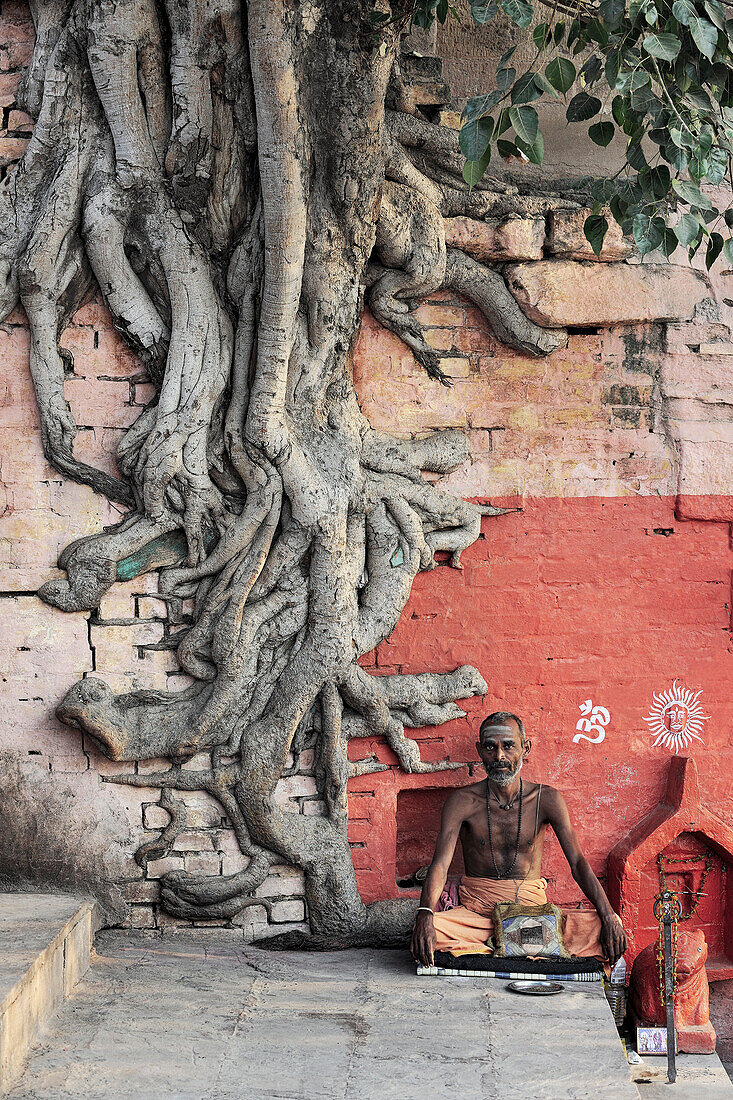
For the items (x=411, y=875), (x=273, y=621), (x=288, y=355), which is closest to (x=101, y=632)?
(x=273, y=621)

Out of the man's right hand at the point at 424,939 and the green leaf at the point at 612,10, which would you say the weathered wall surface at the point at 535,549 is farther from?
the green leaf at the point at 612,10

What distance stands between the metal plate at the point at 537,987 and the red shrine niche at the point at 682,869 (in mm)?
834

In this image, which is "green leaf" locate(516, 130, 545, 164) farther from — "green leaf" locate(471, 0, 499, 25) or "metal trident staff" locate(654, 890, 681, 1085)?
"metal trident staff" locate(654, 890, 681, 1085)

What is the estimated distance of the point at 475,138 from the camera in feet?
10.6

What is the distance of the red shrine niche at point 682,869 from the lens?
185 inches

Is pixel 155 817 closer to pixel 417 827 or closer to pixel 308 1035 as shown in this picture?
pixel 417 827

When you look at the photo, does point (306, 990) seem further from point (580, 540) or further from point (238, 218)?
point (238, 218)

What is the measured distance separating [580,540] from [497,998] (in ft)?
6.36

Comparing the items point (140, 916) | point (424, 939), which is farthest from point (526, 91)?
point (140, 916)

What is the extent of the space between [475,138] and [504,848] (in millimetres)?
2693

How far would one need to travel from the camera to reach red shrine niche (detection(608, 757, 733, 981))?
4.71 meters

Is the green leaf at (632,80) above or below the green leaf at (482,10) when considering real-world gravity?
below

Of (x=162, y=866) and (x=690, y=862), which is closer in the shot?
(x=162, y=866)

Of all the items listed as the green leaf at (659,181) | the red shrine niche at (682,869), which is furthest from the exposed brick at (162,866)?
the green leaf at (659,181)
